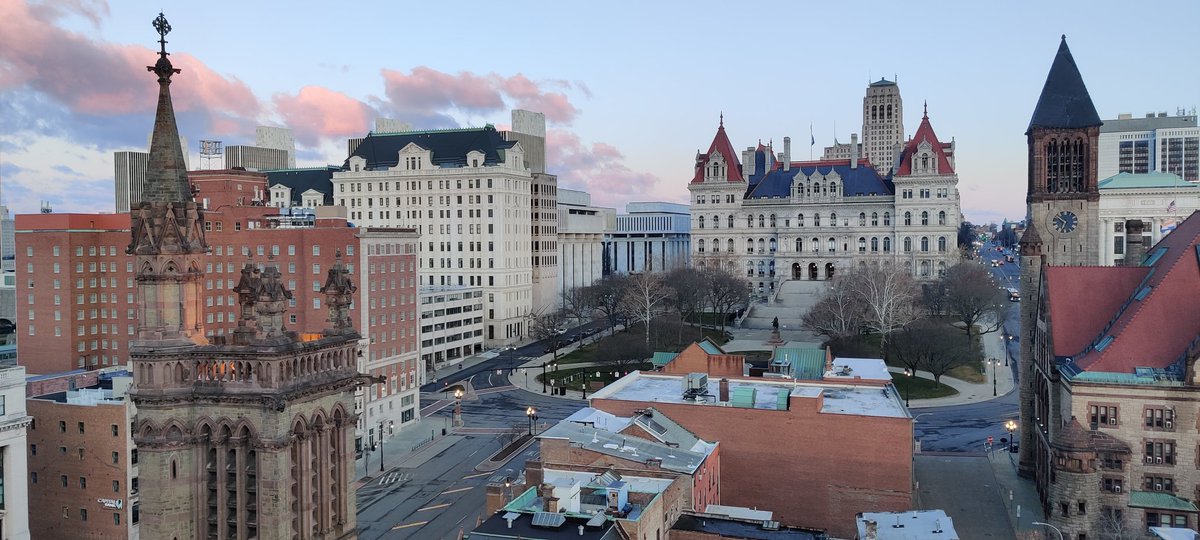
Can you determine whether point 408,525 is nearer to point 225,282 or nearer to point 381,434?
point 381,434

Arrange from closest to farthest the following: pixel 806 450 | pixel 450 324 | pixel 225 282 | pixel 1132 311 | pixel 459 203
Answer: pixel 1132 311 < pixel 806 450 < pixel 225 282 < pixel 450 324 < pixel 459 203

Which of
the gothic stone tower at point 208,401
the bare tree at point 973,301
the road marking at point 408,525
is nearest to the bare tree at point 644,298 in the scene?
the bare tree at point 973,301

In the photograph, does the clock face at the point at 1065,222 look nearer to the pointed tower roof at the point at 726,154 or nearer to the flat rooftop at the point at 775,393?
the flat rooftop at the point at 775,393

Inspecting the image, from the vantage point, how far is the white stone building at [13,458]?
48719mm

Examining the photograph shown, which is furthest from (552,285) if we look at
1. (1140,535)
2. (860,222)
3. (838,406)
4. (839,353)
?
(1140,535)

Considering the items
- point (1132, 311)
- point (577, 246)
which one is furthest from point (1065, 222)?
point (577, 246)

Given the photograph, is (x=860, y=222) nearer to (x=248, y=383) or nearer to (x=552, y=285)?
(x=552, y=285)

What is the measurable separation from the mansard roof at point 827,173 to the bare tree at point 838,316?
1569 inches

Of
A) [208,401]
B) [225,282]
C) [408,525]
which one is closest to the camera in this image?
[208,401]

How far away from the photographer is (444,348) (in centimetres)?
12100

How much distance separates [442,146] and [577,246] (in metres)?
46.8

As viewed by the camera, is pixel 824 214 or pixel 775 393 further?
pixel 824 214

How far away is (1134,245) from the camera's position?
63531 millimetres

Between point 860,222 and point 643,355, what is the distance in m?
64.5
